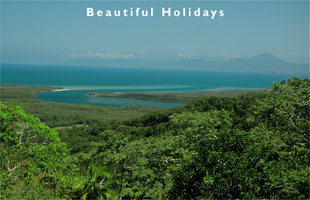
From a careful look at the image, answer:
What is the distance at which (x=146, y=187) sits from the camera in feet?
27.4

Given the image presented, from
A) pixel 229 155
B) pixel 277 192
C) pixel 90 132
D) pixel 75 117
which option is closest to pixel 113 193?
pixel 229 155

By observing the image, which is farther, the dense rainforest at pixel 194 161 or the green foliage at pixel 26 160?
the green foliage at pixel 26 160

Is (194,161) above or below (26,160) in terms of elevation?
above

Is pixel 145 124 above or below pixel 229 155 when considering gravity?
below

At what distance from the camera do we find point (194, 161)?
22.3ft

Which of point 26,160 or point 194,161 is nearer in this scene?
point 194,161

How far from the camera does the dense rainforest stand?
19.4 ft

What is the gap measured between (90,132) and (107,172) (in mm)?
31380

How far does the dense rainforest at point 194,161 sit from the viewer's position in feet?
19.4

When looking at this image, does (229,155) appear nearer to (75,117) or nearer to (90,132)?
(90,132)

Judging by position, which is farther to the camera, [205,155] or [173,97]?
[173,97]

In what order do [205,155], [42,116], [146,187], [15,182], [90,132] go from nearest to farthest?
[205,155] → [15,182] → [146,187] → [90,132] → [42,116]

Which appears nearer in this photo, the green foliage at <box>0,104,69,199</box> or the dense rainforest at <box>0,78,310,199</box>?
the dense rainforest at <box>0,78,310,199</box>

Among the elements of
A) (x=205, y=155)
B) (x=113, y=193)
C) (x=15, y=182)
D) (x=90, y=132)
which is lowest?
(x=90, y=132)
